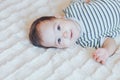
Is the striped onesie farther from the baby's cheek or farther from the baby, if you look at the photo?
the baby's cheek

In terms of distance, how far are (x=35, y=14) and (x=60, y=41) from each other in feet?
0.90

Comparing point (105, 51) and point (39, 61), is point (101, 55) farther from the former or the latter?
point (39, 61)

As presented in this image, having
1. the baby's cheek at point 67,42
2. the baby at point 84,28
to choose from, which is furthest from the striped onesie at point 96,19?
the baby's cheek at point 67,42

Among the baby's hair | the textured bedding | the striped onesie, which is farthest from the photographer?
the striped onesie

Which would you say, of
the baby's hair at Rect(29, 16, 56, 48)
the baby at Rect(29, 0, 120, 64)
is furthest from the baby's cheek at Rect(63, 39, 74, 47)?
the baby's hair at Rect(29, 16, 56, 48)

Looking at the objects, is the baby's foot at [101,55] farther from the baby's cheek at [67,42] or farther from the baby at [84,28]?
the baby's cheek at [67,42]

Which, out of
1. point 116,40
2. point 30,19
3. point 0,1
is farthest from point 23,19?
point 116,40

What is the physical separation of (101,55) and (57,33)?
201mm

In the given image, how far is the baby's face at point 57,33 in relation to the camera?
108cm

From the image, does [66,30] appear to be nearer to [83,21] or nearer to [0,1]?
[83,21]

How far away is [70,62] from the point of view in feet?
3.43

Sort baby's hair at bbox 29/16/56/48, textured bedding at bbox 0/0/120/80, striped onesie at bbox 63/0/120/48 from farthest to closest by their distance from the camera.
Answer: striped onesie at bbox 63/0/120/48 → baby's hair at bbox 29/16/56/48 → textured bedding at bbox 0/0/120/80

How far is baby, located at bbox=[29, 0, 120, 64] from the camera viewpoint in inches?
42.6

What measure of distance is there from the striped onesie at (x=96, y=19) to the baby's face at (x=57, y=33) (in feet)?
0.35
